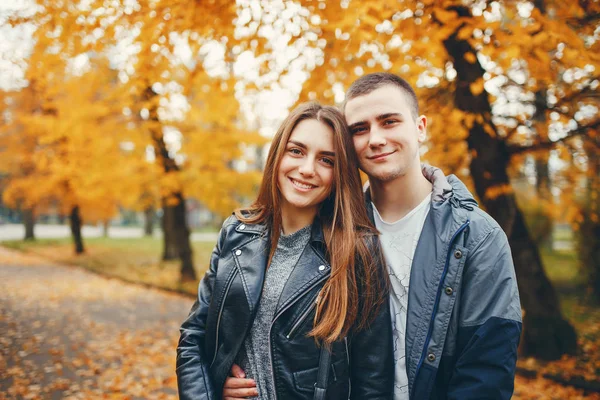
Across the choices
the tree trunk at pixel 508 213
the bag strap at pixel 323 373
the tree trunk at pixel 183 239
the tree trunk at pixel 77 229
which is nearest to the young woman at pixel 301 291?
the bag strap at pixel 323 373

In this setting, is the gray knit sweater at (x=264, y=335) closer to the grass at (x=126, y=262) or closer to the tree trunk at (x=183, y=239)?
the grass at (x=126, y=262)

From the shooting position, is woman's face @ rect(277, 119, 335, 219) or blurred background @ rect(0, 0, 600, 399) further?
blurred background @ rect(0, 0, 600, 399)

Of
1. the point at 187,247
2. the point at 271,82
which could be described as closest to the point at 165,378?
the point at 271,82

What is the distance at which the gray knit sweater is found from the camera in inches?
79.8

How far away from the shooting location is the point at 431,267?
191 cm

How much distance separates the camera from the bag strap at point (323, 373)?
6.17ft

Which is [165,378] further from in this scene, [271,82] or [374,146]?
[374,146]

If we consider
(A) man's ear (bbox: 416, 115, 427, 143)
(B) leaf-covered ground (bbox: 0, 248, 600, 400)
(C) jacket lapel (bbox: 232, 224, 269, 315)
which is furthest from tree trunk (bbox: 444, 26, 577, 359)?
(C) jacket lapel (bbox: 232, 224, 269, 315)

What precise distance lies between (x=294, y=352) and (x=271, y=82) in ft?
11.3

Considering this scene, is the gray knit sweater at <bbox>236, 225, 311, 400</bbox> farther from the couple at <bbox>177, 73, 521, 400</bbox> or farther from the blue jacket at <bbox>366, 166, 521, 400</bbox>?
the blue jacket at <bbox>366, 166, 521, 400</bbox>

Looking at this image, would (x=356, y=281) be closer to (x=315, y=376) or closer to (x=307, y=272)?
(x=307, y=272)

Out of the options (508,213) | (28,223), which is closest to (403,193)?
(508,213)

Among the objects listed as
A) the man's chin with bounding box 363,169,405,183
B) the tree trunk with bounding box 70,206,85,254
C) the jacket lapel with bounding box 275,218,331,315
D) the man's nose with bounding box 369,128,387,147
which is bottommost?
the tree trunk with bounding box 70,206,85,254

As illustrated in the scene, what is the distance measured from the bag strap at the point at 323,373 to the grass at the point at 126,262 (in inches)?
364
